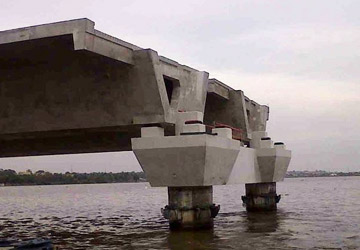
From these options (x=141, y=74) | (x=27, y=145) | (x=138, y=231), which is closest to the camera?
(x=141, y=74)

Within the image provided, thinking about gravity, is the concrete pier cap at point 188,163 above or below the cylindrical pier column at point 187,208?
above

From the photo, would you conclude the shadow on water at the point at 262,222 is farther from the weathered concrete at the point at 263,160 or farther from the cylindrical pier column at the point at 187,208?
the cylindrical pier column at the point at 187,208

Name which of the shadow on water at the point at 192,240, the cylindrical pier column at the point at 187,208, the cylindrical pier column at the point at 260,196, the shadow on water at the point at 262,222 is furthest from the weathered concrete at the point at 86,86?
the cylindrical pier column at the point at 260,196

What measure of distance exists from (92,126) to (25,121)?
361cm

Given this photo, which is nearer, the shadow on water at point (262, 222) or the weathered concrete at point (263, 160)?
the shadow on water at point (262, 222)

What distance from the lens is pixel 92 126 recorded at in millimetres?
24094

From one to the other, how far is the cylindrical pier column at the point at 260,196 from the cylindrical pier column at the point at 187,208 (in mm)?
13044

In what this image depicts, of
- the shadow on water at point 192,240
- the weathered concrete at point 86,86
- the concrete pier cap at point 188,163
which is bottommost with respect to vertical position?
the shadow on water at point 192,240

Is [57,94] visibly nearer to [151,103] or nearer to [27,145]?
[151,103]

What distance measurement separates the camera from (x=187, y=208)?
23969mm

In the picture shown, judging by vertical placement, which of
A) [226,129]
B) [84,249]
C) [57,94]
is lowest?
[84,249]

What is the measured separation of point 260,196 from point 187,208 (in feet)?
46.4

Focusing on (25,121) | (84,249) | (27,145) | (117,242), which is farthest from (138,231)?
(27,145)

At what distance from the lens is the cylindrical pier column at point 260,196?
121 feet
